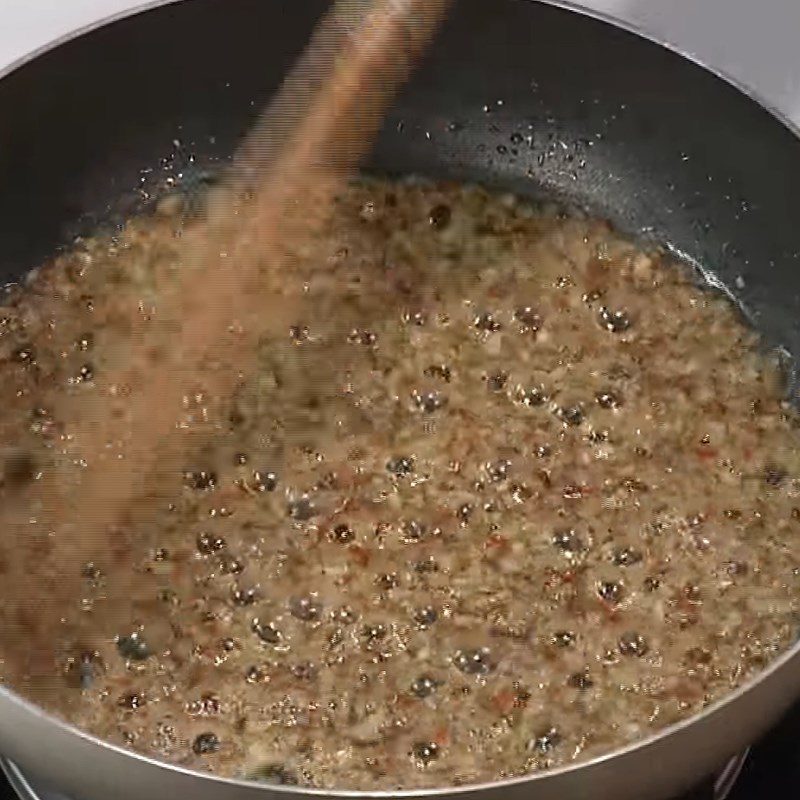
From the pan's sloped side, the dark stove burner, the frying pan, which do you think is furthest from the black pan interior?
the pan's sloped side

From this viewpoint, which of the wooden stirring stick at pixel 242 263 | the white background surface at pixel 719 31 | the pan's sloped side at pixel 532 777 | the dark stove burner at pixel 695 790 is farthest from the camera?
the white background surface at pixel 719 31

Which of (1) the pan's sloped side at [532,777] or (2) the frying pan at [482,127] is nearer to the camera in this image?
(1) the pan's sloped side at [532,777]

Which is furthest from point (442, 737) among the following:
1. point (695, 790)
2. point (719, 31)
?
point (719, 31)

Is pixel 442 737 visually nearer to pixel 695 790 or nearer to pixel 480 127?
pixel 695 790

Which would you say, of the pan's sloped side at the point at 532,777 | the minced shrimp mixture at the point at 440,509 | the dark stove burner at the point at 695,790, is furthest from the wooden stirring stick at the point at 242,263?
the pan's sloped side at the point at 532,777

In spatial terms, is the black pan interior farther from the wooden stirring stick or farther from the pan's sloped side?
the pan's sloped side

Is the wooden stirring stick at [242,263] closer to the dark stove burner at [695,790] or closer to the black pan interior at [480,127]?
the black pan interior at [480,127]

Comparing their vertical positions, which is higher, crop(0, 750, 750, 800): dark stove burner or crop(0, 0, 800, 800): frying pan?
crop(0, 0, 800, 800): frying pan
